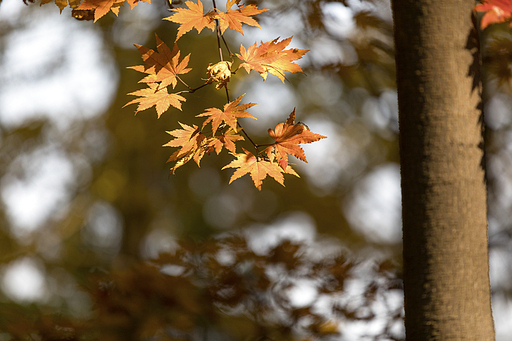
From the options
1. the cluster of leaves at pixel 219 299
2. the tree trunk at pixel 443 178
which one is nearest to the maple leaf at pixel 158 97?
the tree trunk at pixel 443 178

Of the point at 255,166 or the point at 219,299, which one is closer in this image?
the point at 255,166

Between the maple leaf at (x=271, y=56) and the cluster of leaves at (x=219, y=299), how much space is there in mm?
1589

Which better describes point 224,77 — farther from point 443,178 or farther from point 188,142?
point 443,178

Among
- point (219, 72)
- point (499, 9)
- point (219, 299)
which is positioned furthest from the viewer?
point (219, 299)

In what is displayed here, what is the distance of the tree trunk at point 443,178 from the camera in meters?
1.15

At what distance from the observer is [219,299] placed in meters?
2.40

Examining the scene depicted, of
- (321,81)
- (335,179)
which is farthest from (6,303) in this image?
(321,81)

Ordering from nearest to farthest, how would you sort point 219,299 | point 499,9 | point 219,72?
1. point 499,9
2. point 219,72
3. point 219,299

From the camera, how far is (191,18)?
120cm

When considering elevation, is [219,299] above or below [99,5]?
below

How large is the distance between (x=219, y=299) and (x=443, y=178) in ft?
5.64

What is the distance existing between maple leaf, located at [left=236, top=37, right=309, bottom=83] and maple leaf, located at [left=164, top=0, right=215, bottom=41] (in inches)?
6.0

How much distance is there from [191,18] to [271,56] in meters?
0.30

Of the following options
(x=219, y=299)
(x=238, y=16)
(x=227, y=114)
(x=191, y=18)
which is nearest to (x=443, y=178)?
(x=227, y=114)
